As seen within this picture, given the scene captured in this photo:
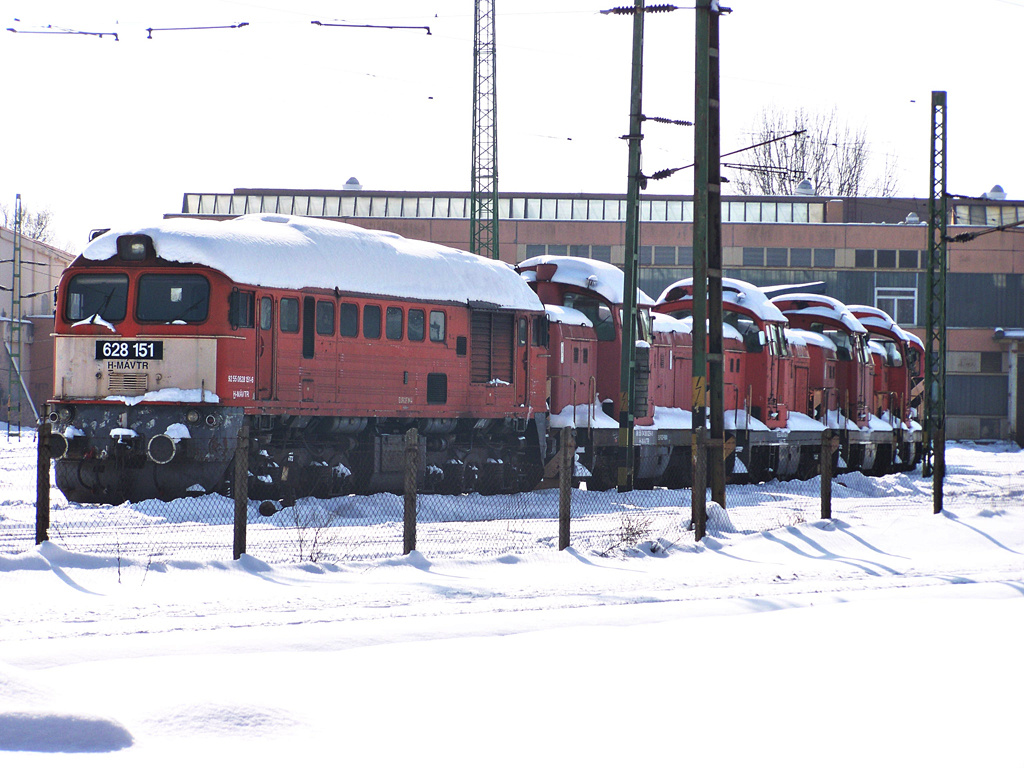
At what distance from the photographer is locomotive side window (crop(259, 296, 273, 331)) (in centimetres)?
1756

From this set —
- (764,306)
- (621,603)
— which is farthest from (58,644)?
(764,306)

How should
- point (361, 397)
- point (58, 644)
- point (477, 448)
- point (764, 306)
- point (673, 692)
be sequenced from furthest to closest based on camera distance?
point (764, 306) → point (477, 448) → point (361, 397) → point (58, 644) → point (673, 692)

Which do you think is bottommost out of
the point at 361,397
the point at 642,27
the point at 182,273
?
the point at 361,397

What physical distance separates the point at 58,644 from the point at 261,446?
33.8 feet

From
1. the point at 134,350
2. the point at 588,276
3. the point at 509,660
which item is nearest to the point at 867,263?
the point at 588,276

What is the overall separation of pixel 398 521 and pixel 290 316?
12.6 ft

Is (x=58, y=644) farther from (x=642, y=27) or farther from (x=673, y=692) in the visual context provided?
(x=642, y=27)

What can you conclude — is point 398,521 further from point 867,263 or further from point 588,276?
point 867,263

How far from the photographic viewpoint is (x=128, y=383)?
17.1 metres

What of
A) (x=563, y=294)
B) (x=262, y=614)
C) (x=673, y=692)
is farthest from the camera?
(x=563, y=294)

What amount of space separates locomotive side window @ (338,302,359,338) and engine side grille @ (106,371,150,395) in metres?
3.11

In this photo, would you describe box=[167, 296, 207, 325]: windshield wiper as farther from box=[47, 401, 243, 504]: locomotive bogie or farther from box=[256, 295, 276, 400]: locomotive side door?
box=[47, 401, 243, 504]: locomotive bogie

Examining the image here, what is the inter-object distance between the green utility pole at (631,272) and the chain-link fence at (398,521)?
1.10m

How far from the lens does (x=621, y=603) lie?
32.4 feet
